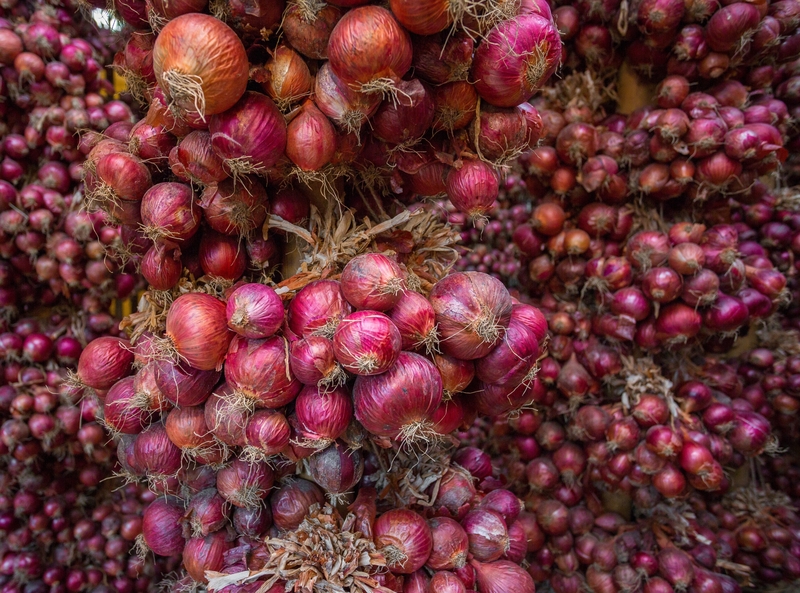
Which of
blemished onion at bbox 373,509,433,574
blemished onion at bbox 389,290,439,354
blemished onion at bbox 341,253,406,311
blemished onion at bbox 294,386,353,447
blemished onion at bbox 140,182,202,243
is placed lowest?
blemished onion at bbox 373,509,433,574

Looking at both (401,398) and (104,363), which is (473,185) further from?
(104,363)

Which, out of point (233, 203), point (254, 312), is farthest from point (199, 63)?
point (254, 312)

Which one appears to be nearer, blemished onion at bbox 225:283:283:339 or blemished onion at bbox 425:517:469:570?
blemished onion at bbox 225:283:283:339

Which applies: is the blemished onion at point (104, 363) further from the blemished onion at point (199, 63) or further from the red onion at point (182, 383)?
the blemished onion at point (199, 63)

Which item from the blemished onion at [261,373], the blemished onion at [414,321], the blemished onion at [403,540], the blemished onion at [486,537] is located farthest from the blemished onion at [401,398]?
the blemished onion at [486,537]

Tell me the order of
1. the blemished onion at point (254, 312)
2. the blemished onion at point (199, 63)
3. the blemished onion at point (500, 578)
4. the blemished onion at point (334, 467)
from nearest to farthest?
the blemished onion at point (199, 63), the blemished onion at point (254, 312), the blemished onion at point (334, 467), the blemished onion at point (500, 578)

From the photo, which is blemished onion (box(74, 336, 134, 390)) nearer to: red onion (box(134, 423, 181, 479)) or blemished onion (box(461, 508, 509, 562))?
red onion (box(134, 423, 181, 479))

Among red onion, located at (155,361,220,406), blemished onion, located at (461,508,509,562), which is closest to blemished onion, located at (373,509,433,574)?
blemished onion, located at (461,508,509,562)
